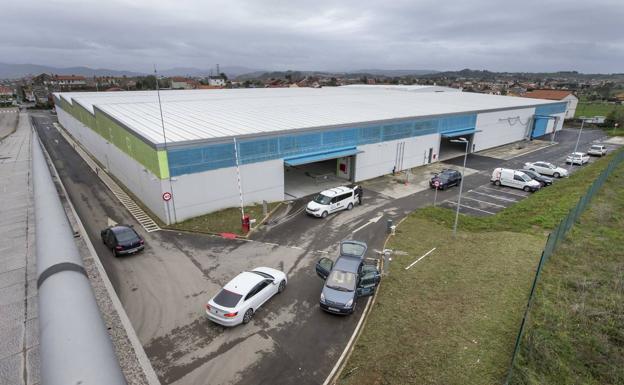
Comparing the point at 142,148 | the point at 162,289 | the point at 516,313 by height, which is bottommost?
the point at 162,289

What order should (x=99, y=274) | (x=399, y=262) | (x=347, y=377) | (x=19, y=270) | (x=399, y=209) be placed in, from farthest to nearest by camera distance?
(x=399, y=209)
(x=399, y=262)
(x=99, y=274)
(x=19, y=270)
(x=347, y=377)

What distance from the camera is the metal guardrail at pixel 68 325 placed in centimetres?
739

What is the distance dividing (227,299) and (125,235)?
9.25 m

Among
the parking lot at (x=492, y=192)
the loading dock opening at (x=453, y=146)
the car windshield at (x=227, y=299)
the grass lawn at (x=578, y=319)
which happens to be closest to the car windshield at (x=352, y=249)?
the car windshield at (x=227, y=299)

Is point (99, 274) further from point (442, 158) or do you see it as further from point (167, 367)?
point (442, 158)

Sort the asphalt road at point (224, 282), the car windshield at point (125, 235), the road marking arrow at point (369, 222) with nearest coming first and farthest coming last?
the asphalt road at point (224, 282)
the car windshield at point (125, 235)
the road marking arrow at point (369, 222)

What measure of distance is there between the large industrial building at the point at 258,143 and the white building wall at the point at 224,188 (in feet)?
0.23

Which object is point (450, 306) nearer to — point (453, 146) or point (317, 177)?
point (317, 177)

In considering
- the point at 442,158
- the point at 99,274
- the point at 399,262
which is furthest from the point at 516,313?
the point at 442,158

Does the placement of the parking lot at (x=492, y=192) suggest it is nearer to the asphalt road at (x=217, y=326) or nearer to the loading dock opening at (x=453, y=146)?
the loading dock opening at (x=453, y=146)

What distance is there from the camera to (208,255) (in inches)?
745

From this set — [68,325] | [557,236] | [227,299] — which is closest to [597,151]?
[557,236]

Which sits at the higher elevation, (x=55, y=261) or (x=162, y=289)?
(x=55, y=261)

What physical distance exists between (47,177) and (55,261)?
16056 mm
